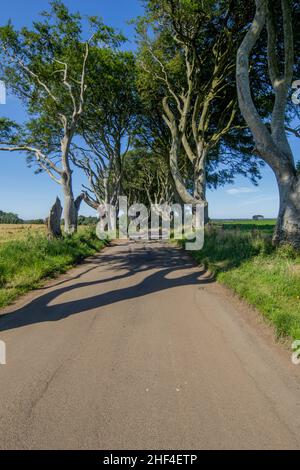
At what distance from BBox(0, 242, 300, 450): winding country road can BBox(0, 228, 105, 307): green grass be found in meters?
1.04

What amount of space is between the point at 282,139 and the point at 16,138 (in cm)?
1615

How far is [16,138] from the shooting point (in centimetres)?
1789

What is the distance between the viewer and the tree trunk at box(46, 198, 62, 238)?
1290 centimetres

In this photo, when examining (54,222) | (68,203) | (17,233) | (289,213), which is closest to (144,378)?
(289,213)

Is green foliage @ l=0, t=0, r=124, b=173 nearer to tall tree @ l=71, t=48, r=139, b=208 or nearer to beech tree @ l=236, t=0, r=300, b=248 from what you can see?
tall tree @ l=71, t=48, r=139, b=208

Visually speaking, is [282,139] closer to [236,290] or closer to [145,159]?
[236,290]

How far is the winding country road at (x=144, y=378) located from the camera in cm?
235

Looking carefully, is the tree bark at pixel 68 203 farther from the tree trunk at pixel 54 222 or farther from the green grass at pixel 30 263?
the green grass at pixel 30 263

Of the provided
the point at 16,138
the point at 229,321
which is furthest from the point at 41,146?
the point at 229,321

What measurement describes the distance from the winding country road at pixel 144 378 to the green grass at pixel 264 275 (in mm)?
292
